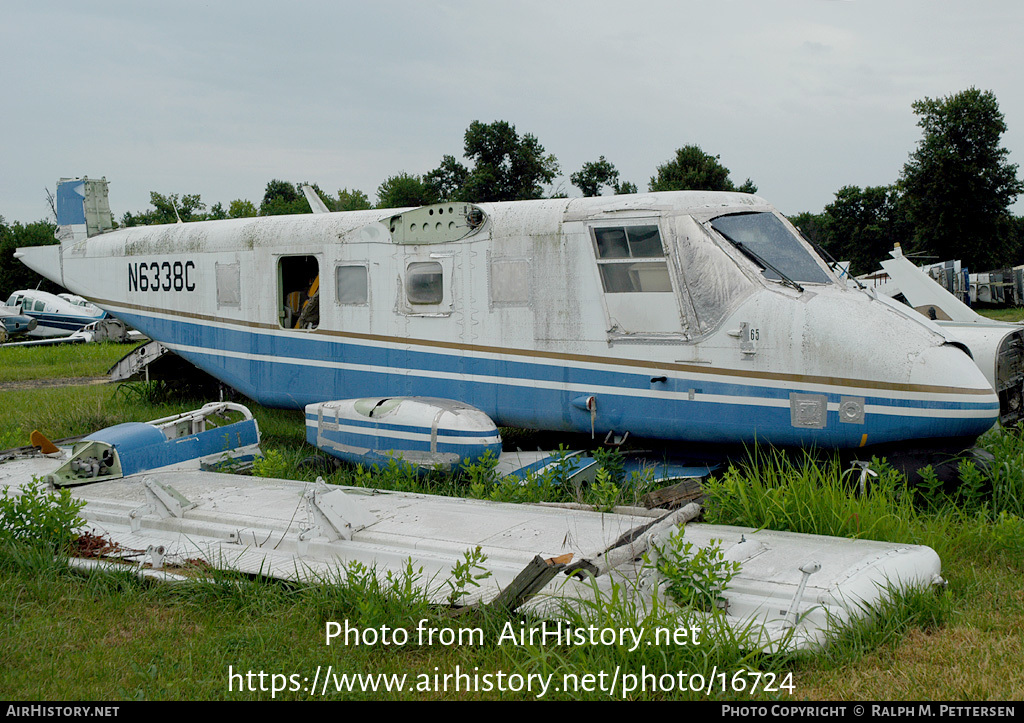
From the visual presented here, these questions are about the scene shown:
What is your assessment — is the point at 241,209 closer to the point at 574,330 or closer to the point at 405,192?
the point at 405,192

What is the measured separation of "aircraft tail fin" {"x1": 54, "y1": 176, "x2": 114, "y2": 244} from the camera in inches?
439

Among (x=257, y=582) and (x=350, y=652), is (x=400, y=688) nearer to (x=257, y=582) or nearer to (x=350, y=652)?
(x=350, y=652)

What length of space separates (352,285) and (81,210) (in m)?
5.08

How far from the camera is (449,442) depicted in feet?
23.1

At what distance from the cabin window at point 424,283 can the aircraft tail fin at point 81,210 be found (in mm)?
5610

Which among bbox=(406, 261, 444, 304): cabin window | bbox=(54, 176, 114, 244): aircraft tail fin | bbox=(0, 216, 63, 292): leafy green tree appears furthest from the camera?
bbox=(0, 216, 63, 292): leafy green tree

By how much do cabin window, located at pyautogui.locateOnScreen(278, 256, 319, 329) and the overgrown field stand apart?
3.87 meters

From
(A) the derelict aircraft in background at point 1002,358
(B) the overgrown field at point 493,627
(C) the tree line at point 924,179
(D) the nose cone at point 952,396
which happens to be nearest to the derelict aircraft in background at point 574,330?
(D) the nose cone at point 952,396

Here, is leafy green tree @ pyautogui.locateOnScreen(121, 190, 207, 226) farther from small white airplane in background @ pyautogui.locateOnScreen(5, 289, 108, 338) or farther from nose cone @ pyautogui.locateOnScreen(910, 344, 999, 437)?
nose cone @ pyautogui.locateOnScreen(910, 344, 999, 437)

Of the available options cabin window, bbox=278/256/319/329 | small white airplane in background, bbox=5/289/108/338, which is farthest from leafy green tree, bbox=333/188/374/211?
cabin window, bbox=278/256/319/329

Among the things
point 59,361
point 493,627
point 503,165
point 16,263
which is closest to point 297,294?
point 493,627

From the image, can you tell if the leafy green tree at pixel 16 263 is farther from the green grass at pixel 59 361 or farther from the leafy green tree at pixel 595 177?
the leafy green tree at pixel 595 177

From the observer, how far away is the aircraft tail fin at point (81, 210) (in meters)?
11.2
